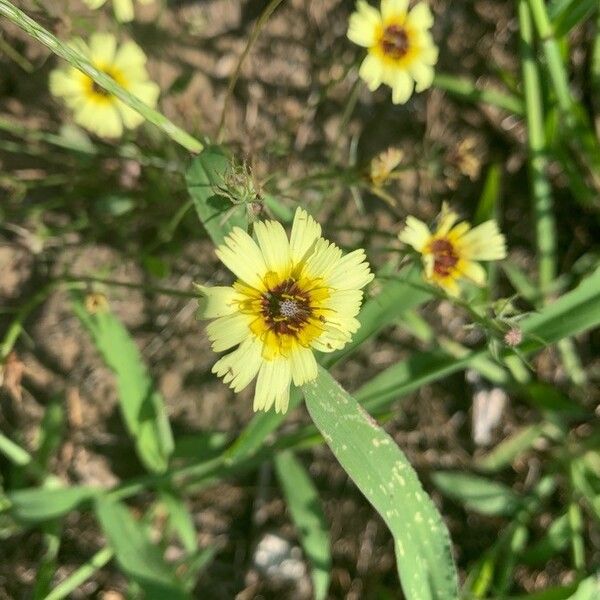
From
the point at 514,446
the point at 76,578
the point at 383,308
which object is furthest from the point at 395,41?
the point at 76,578

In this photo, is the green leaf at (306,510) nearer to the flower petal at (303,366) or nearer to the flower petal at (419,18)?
the flower petal at (303,366)

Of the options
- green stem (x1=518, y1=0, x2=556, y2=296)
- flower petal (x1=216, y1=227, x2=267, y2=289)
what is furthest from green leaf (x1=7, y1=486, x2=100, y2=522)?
green stem (x1=518, y1=0, x2=556, y2=296)

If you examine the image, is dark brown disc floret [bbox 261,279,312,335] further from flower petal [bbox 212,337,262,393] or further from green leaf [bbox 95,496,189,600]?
green leaf [bbox 95,496,189,600]

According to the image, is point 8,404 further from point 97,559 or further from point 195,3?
point 195,3

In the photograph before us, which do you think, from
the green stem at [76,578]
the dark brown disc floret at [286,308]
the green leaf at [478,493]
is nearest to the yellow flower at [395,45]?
the dark brown disc floret at [286,308]

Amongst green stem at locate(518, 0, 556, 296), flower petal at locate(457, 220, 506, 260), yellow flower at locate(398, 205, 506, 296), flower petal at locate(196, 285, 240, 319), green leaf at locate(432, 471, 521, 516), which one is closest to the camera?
flower petal at locate(196, 285, 240, 319)

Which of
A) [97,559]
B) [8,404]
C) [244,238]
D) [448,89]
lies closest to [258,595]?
[97,559]

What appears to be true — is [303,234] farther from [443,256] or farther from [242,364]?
[443,256]
